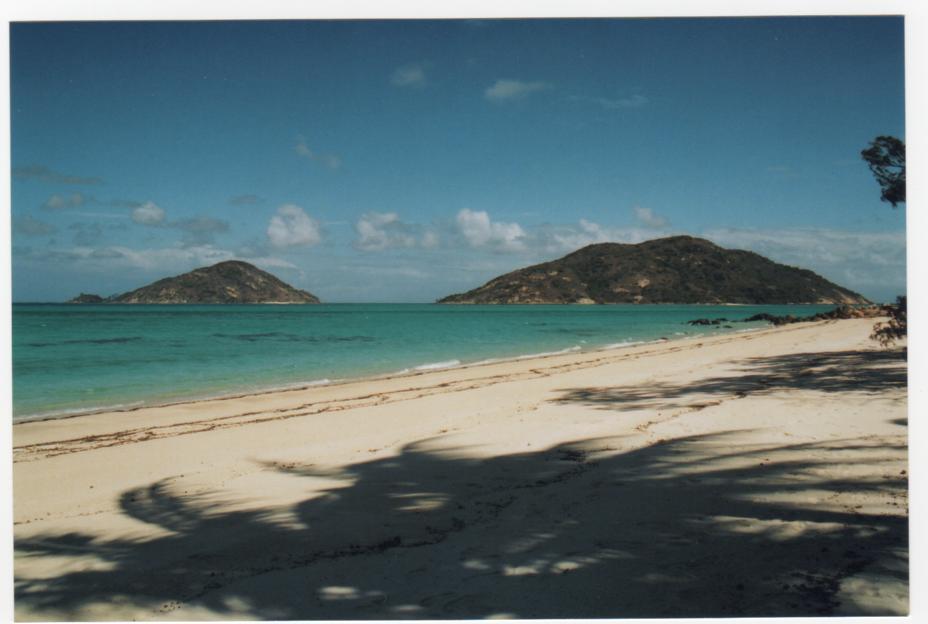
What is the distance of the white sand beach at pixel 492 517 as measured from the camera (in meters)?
3.27

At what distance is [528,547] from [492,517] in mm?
532

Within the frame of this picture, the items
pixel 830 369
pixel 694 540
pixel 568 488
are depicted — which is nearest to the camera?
pixel 694 540

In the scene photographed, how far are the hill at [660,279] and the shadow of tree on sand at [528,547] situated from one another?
21859 millimetres

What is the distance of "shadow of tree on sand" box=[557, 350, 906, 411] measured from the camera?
802cm

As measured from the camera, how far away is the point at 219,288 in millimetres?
49938

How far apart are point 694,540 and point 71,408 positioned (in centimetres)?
1207

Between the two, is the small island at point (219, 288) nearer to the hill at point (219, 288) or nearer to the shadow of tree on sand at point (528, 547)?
the hill at point (219, 288)

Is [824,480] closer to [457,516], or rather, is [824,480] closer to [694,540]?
[694,540]

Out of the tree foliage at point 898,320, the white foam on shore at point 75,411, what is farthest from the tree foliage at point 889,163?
the white foam on shore at point 75,411

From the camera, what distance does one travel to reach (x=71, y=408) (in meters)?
11.4

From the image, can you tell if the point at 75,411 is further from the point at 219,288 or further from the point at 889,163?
the point at 219,288

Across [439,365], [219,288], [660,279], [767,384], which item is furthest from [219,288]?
[767,384]

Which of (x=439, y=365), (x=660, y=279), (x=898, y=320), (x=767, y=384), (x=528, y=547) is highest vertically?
(x=660, y=279)

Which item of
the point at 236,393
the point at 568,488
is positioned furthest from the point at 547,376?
the point at 568,488
